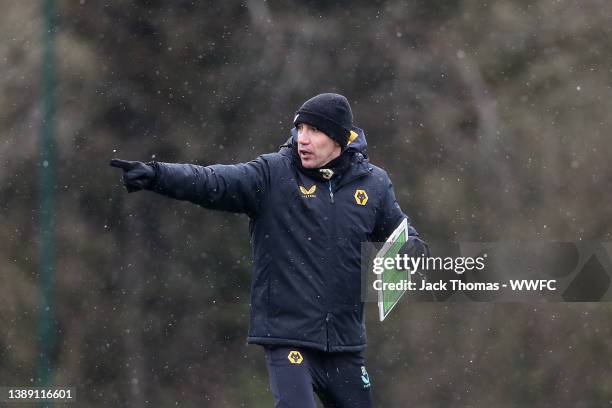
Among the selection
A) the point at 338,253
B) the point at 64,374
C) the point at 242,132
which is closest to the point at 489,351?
the point at 242,132

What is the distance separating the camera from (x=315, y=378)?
16.5 feet

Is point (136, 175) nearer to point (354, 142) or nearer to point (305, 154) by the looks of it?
point (305, 154)

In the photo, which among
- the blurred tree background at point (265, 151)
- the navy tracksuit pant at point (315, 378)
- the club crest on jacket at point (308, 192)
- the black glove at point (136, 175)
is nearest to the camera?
the black glove at point (136, 175)

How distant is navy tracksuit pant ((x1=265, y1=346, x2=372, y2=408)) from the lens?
486 centimetres

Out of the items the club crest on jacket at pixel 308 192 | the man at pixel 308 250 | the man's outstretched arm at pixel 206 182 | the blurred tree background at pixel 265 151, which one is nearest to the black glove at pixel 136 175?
the man's outstretched arm at pixel 206 182

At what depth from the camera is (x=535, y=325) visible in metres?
10.1

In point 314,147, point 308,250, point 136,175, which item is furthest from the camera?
point 314,147

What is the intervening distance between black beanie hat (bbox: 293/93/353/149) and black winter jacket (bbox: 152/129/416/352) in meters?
0.18

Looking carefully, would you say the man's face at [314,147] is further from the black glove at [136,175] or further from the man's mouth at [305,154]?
the black glove at [136,175]

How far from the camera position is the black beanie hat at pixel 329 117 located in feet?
16.7

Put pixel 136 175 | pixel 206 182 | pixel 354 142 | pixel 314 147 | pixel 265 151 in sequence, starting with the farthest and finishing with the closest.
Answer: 1. pixel 265 151
2. pixel 354 142
3. pixel 314 147
4. pixel 206 182
5. pixel 136 175

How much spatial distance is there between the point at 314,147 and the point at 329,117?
0.16 m

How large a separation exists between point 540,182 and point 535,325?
1221 mm

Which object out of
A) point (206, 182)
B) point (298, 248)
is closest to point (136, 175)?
point (206, 182)
